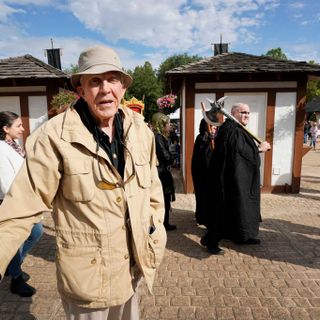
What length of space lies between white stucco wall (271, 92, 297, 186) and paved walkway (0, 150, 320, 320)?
112 inches

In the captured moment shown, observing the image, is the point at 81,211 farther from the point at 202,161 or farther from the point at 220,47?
the point at 220,47

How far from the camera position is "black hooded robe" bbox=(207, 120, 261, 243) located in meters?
4.46

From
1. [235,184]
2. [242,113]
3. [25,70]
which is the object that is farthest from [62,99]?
[235,184]

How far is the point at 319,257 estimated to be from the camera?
4555 millimetres

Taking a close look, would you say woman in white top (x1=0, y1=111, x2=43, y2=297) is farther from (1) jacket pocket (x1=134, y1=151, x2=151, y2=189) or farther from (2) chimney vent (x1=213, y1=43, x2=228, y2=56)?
(2) chimney vent (x1=213, y1=43, x2=228, y2=56)

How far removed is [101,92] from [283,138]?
779 centimetres

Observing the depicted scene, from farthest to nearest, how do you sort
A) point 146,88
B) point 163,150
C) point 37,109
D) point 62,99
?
point 146,88, point 37,109, point 62,99, point 163,150

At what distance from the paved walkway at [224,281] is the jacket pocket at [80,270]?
1.73 m

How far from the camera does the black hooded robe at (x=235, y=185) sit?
446 cm

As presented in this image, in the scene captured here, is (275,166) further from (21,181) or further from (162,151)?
(21,181)

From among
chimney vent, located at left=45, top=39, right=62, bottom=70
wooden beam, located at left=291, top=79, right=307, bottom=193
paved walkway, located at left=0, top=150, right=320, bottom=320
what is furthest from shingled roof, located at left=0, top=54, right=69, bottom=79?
wooden beam, located at left=291, top=79, right=307, bottom=193

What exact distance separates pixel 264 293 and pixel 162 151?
103 inches

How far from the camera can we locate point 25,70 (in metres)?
9.10

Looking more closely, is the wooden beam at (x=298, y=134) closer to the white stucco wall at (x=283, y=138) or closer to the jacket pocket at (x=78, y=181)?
the white stucco wall at (x=283, y=138)
